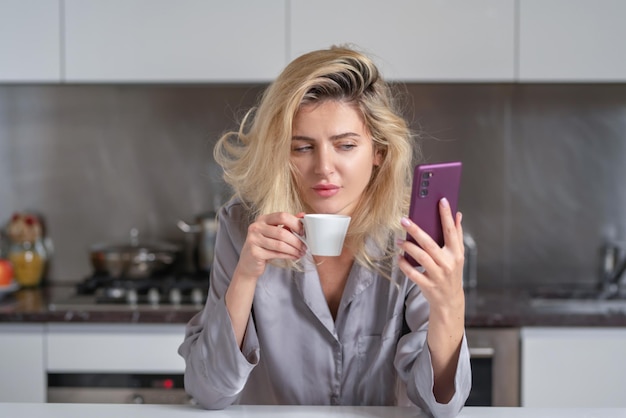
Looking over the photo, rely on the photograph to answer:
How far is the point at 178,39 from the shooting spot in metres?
2.65

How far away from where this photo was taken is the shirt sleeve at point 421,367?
1.26m

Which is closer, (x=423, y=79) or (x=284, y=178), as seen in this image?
(x=284, y=178)

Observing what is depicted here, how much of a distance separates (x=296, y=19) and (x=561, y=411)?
1.75 metres

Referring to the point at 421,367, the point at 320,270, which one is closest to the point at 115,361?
the point at 320,270

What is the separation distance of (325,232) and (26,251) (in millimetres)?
2073

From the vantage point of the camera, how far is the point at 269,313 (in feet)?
5.11

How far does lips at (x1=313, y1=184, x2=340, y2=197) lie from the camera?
4.73ft

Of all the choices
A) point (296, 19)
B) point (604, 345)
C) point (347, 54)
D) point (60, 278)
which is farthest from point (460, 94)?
point (60, 278)

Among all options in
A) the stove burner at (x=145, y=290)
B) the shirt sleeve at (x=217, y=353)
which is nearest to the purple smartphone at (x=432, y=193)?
the shirt sleeve at (x=217, y=353)

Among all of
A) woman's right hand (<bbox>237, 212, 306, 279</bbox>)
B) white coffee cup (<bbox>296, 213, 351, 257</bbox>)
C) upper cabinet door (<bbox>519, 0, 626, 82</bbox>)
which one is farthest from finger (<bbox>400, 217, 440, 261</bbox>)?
upper cabinet door (<bbox>519, 0, 626, 82</bbox>)

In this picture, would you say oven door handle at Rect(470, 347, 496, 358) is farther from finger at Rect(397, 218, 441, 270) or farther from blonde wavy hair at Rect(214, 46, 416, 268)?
finger at Rect(397, 218, 441, 270)

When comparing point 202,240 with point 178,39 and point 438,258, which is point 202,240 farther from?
point 438,258

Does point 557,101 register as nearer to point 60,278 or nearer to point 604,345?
point 604,345

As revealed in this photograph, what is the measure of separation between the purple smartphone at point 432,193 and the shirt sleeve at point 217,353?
1.22ft
